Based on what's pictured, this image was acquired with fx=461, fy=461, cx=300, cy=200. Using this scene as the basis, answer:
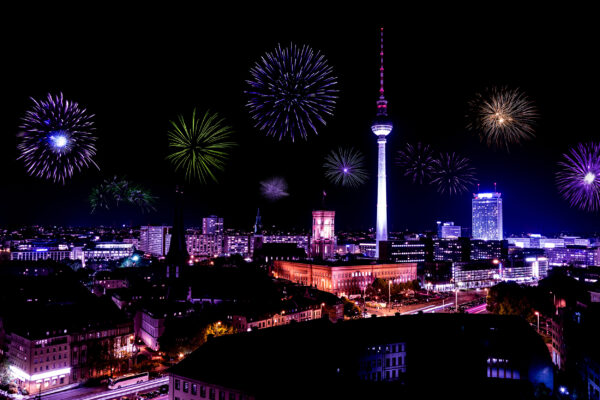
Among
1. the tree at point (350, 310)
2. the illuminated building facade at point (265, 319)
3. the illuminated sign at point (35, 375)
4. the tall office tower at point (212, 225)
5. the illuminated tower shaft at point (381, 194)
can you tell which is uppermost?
the illuminated tower shaft at point (381, 194)

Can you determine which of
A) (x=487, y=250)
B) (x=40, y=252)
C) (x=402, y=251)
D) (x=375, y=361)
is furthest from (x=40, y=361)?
(x=487, y=250)

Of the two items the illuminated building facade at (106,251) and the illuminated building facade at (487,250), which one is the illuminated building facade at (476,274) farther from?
the illuminated building facade at (106,251)

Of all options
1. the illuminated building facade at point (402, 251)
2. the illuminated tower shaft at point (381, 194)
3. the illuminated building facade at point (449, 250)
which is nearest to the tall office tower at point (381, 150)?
the illuminated tower shaft at point (381, 194)

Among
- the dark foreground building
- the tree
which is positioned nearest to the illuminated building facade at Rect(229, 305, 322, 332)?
the tree

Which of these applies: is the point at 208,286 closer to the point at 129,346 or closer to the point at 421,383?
the point at 129,346

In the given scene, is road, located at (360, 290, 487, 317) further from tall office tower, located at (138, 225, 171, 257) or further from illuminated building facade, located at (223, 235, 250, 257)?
tall office tower, located at (138, 225, 171, 257)
